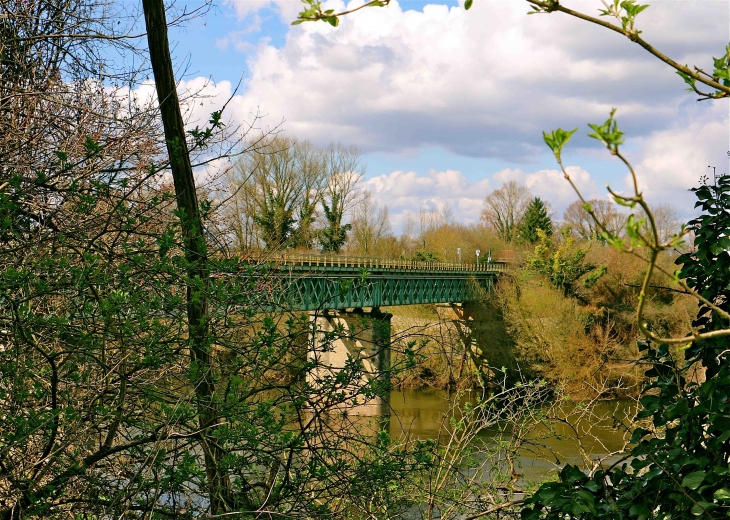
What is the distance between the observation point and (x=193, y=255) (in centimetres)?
489

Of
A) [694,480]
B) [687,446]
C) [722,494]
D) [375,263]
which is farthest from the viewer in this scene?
[375,263]

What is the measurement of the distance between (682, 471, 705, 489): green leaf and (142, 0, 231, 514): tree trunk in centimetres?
211

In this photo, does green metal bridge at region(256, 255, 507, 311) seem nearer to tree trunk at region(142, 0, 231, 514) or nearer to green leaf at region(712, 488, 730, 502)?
tree trunk at region(142, 0, 231, 514)

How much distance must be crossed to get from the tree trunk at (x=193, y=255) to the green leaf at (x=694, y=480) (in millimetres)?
2107

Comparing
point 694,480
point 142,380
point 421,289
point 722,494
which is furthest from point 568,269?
point 722,494

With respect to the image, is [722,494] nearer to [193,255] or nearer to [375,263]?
[193,255]

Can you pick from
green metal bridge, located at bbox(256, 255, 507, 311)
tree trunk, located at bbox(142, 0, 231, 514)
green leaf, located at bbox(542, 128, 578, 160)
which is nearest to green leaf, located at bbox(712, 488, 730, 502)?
green leaf, located at bbox(542, 128, 578, 160)

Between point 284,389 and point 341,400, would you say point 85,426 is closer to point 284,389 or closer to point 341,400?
point 284,389

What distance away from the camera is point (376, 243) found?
51094 mm

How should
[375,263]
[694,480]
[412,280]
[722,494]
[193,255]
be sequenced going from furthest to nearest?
[412,280], [375,263], [193,255], [694,480], [722,494]

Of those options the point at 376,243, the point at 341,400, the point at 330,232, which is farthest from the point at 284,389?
the point at 376,243

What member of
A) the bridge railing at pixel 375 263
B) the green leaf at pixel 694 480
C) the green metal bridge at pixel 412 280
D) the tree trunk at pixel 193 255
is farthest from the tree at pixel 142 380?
the bridge railing at pixel 375 263

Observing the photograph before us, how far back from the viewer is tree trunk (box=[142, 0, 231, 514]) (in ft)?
14.0

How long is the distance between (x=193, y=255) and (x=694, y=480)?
3207mm
